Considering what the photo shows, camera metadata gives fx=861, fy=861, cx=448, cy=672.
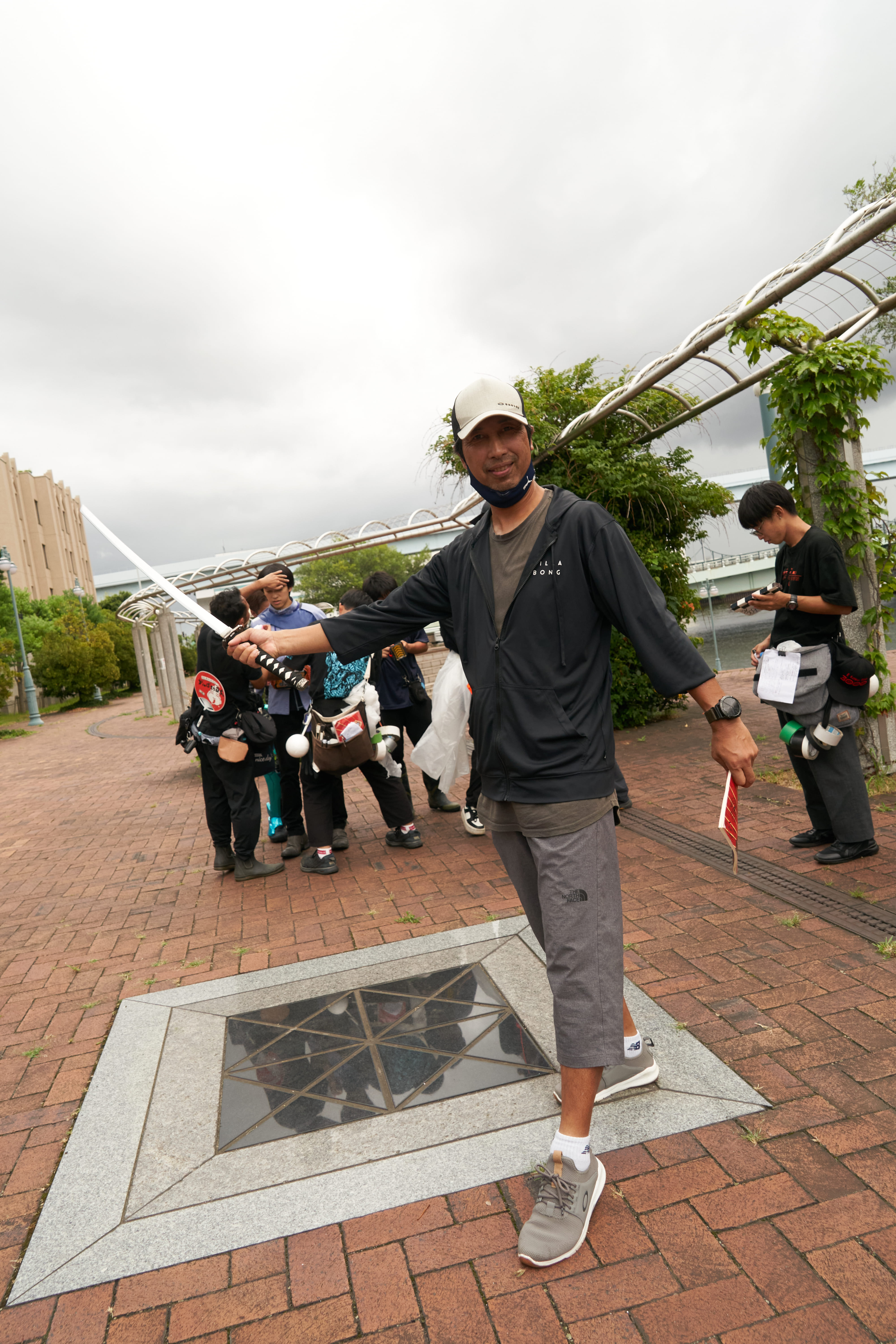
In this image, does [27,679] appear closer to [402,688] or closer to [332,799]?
[402,688]

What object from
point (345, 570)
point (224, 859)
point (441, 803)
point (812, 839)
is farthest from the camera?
point (345, 570)

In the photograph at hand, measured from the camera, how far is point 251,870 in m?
5.72

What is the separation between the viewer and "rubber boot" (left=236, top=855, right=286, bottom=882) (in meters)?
5.70

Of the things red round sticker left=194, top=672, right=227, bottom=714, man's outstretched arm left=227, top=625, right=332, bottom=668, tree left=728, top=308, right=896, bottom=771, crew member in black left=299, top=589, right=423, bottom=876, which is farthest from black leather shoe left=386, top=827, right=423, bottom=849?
man's outstretched arm left=227, top=625, right=332, bottom=668

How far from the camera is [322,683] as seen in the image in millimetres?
5305

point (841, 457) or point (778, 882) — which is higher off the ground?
point (841, 457)

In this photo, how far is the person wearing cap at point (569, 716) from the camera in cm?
215

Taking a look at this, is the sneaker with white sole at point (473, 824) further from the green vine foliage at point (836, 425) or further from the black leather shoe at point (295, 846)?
the green vine foliage at point (836, 425)

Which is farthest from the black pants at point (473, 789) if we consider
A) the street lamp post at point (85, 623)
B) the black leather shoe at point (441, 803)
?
the street lamp post at point (85, 623)

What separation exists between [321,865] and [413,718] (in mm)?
1344

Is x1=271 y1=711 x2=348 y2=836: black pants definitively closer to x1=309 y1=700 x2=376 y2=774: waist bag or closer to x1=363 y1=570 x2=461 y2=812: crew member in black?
x1=363 y1=570 x2=461 y2=812: crew member in black

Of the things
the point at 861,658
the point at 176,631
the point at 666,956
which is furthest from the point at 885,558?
the point at 176,631

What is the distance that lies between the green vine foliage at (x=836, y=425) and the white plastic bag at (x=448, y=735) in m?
2.68

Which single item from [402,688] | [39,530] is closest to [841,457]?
[402,688]
